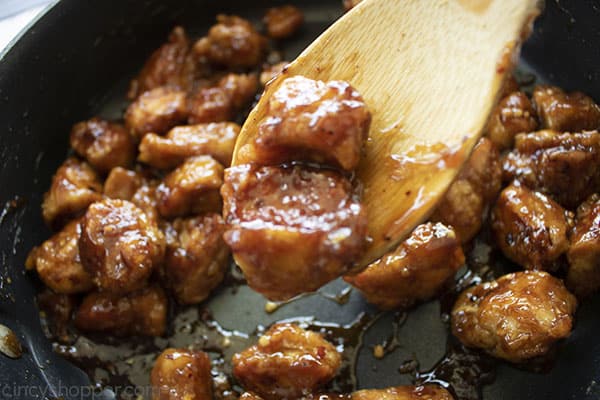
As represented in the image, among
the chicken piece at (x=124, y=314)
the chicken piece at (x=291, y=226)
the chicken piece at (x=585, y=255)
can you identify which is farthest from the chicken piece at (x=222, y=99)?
Result: the chicken piece at (x=585, y=255)

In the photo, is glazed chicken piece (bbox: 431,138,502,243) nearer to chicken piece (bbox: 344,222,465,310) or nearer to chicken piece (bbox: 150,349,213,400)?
chicken piece (bbox: 344,222,465,310)

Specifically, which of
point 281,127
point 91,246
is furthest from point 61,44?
point 281,127

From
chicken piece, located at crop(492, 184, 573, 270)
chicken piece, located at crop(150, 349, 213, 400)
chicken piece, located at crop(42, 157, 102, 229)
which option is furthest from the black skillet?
chicken piece, located at crop(492, 184, 573, 270)

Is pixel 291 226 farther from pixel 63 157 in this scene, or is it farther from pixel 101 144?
pixel 63 157

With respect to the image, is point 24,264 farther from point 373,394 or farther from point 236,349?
point 373,394

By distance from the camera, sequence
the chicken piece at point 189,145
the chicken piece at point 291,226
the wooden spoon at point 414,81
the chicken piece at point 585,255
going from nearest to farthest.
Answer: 1. the chicken piece at point 291,226
2. the wooden spoon at point 414,81
3. the chicken piece at point 585,255
4. the chicken piece at point 189,145

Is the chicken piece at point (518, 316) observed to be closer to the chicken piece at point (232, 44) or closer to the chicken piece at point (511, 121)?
the chicken piece at point (511, 121)
